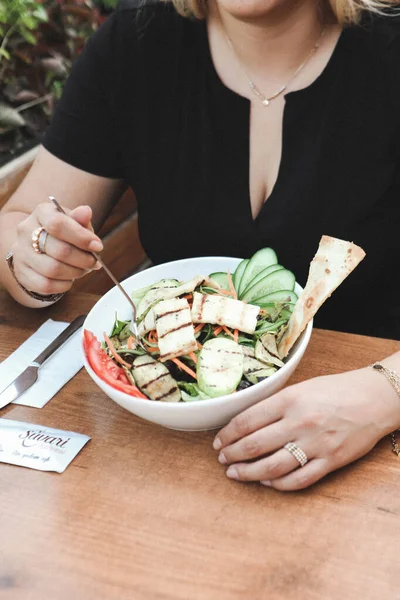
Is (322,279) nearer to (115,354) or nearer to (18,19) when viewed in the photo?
(115,354)

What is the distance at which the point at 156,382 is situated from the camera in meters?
0.95

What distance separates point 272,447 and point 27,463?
1.28ft

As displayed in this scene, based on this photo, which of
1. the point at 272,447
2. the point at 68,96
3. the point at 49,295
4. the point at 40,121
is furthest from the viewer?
the point at 40,121

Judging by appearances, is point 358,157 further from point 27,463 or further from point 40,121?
point 40,121

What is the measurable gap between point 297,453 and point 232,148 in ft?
2.71

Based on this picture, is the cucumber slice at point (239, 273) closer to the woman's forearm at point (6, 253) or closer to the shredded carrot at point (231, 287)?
the shredded carrot at point (231, 287)

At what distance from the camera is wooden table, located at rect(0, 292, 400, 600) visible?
2.53 ft

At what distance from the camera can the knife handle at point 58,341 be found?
3.98 feet

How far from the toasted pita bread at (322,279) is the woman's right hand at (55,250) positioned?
37 cm

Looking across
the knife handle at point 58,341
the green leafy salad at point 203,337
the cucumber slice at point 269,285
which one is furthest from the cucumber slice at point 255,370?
the knife handle at point 58,341

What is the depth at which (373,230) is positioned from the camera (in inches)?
57.8

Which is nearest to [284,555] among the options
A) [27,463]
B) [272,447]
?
[272,447]

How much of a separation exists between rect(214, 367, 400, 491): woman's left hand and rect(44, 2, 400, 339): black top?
0.58 meters

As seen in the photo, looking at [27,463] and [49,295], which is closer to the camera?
[27,463]
